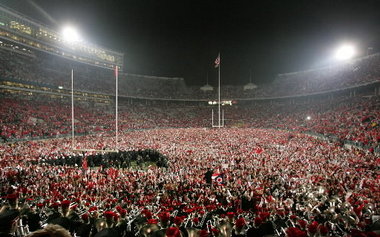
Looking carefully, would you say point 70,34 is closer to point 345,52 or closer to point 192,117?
point 192,117

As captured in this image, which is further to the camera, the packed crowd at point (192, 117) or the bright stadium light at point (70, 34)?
the bright stadium light at point (70, 34)

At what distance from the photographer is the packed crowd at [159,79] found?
134 ft

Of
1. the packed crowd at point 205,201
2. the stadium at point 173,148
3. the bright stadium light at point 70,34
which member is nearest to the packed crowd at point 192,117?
the stadium at point 173,148

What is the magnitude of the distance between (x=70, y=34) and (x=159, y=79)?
2886 centimetres

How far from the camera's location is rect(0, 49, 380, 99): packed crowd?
134ft

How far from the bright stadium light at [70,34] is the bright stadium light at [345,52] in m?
68.7

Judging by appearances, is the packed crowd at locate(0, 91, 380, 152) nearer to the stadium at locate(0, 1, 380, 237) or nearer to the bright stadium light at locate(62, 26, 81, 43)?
the stadium at locate(0, 1, 380, 237)

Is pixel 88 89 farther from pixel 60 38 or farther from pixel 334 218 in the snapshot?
pixel 334 218

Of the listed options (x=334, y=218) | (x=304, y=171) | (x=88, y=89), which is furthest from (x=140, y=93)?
(x=334, y=218)

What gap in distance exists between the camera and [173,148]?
60.1 ft

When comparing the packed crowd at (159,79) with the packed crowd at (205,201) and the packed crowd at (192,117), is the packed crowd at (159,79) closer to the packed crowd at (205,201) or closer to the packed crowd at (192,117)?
the packed crowd at (192,117)

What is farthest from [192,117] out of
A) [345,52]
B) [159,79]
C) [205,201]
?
[205,201]

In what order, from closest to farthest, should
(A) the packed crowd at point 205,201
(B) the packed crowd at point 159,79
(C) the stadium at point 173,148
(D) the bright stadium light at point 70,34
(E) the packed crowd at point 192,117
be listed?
(A) the packed crowd at point 205,201 < (C) the stadium at point 173,148 < (E) the packed crowd at point 192,117 < (B) the packed crowd at point 159,79 < (D) the bright stadium light at point 70,34

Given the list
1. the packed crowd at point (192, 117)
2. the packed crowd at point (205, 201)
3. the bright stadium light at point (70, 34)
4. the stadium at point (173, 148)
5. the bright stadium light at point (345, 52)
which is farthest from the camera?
the bright stadium light at point (70, 34)
